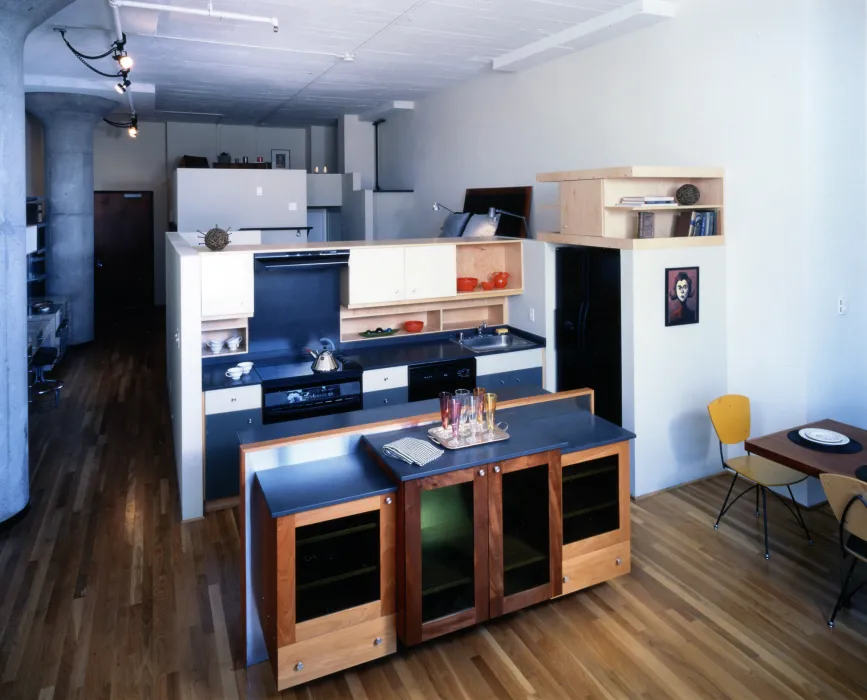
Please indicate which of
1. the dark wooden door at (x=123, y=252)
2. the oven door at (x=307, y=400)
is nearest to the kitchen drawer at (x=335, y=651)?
the oven door at (x=307, y=400)

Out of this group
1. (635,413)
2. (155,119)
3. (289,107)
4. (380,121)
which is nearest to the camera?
(635,413)

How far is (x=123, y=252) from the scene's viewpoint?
1189 cm

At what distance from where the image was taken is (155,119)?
11125 millimetres

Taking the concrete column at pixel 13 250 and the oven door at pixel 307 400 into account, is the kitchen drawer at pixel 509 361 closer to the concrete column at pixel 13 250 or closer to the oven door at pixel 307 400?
the oven door at pixel 307 400

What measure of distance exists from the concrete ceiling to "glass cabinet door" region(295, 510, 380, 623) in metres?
3.78

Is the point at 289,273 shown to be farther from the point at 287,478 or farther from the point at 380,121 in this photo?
the point at 380,121

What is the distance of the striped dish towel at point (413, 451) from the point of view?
2.80m

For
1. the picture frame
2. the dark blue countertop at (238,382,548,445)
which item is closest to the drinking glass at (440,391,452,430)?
the dark blue countertop at (238,382,548,445)

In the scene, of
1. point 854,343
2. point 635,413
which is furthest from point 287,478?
point 854,343

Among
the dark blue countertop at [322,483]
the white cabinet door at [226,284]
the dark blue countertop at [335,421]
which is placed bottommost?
the dark blue countertop at [322,483]

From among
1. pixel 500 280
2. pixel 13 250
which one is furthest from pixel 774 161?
pixel 13 250

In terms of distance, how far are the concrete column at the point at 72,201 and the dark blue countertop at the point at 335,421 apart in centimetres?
740

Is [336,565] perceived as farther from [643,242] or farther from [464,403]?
[643,242]

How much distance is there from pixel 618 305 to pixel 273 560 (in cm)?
294
